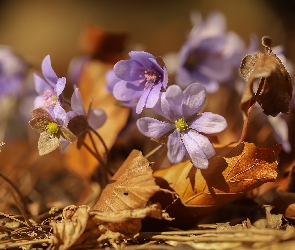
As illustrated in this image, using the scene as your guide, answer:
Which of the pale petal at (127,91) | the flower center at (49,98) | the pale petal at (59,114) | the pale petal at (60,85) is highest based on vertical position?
the pale petal at (60,85)

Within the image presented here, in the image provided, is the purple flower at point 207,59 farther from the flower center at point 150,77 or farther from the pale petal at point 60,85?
the pale petal at point 60,85

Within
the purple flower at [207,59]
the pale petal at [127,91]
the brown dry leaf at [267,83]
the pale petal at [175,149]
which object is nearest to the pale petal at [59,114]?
the pale petal at [127,91]

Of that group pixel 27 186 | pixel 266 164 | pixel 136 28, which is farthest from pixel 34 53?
pixel 266 164

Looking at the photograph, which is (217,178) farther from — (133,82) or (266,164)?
(133,82)

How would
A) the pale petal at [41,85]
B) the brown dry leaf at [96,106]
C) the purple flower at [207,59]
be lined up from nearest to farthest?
the pale petal at [41,85] → the brown dry leaf at [96,106] → the purple flower at [207,59]

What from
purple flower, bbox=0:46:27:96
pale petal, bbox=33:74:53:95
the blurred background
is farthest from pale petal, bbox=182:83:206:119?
the blurred background

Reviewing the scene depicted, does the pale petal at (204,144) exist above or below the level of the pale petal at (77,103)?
below

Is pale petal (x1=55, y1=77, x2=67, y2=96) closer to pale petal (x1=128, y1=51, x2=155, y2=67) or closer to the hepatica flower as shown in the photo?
the hepatica flower
